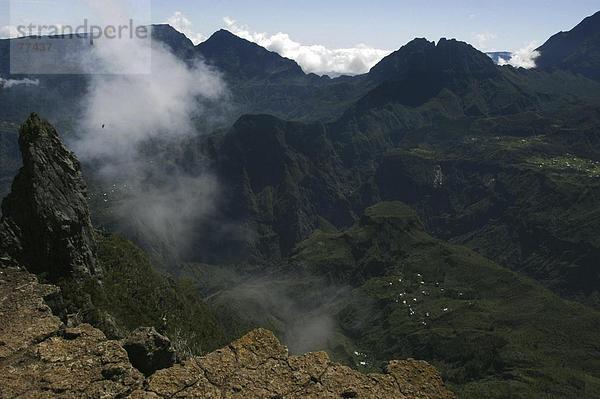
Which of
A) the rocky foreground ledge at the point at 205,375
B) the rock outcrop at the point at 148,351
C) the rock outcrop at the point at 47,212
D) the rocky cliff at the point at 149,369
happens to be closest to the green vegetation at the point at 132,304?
the rock outcrop at the point at 47,212

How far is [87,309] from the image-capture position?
4272 cm

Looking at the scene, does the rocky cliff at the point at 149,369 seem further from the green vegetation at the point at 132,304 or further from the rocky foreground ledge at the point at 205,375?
the green vegetation at the point at 132,304

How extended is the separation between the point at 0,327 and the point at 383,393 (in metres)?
24.5

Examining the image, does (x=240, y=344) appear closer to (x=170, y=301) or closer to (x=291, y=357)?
(x=291, y=357)

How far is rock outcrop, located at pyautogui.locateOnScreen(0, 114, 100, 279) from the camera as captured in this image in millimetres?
49281

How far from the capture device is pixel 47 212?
56406 millimetres

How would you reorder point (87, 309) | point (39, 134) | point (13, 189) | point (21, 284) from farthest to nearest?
point (39, 134)
point (13, 189)
point (87, 309)
point (21, 284)

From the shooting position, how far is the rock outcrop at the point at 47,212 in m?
49.3

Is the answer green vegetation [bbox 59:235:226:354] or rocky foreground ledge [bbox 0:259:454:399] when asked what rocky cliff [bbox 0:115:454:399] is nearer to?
rocky foreground ledge [bbox 0:259:454:399]

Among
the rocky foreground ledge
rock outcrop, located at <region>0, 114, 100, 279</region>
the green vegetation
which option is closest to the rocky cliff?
the rocky foreground ledge

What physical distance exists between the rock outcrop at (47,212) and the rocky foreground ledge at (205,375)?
22.8m

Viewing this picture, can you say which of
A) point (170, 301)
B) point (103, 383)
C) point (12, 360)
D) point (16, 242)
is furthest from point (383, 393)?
point (170, 301)

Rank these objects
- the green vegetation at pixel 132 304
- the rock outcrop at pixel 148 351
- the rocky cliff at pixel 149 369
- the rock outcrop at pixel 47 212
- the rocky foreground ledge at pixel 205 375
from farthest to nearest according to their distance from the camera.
→ the rock outcrop at pixel 47 212
the green vegetation at pixel 132 304
the rock outcrop at pixel 148 351
the rocky cliff at pixel 149 369
the rocky foreground ledge at pixel 205 375

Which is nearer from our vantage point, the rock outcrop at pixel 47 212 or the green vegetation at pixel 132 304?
the green vegetation at pixel 132 304
